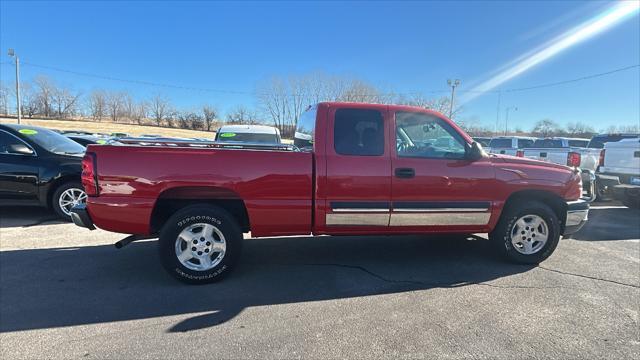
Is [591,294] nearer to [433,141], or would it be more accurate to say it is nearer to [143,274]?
[433,141]

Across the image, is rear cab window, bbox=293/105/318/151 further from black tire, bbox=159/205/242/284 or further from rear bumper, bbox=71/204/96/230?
rear bumper, bbox=71/204/96/230

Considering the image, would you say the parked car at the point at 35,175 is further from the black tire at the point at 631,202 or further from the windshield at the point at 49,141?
the black tire at the point at 631,202

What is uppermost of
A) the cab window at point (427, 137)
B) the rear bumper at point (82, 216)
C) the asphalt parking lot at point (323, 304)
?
the cab window at point (427, 137)

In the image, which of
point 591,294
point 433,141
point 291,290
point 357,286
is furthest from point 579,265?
point 291,290

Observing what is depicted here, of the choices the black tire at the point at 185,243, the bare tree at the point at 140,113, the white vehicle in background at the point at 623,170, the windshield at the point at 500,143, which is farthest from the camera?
the bare tree at the point at 140,113

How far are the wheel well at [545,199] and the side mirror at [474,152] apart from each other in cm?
71

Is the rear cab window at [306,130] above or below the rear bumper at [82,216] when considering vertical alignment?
above

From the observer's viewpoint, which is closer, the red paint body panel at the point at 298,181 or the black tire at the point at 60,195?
the red paint body panel at the point at 298,181

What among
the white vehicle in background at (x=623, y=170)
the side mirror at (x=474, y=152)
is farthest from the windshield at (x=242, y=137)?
the white vehicle in background at (x=623, y=170)

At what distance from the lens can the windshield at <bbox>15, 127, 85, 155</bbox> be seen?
21.4 ft

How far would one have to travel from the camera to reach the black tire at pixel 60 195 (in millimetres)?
6297

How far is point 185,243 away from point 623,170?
9.74 m

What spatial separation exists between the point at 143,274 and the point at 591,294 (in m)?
4.74

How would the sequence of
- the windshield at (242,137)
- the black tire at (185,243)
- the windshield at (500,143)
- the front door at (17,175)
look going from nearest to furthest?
the black tire at (185,243) < the front door at (17,175) < the windshield at (242,137) < the windshield at (500,143)
